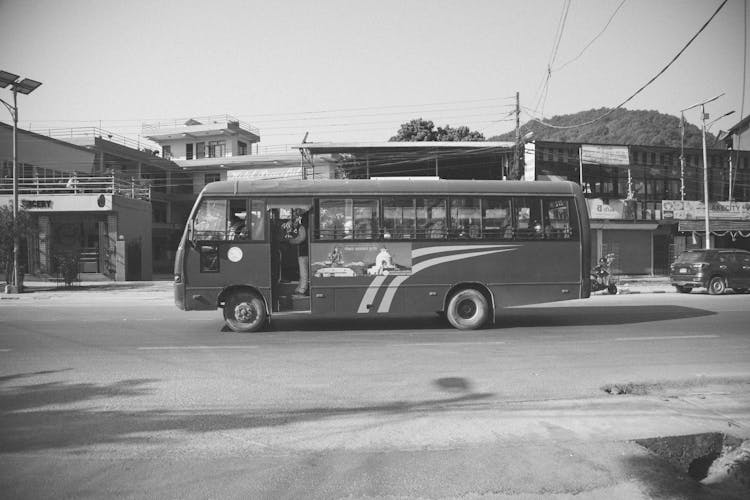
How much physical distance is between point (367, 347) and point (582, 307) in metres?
9.26

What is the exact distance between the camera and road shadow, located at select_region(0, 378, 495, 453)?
4.96m

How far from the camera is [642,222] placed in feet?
110

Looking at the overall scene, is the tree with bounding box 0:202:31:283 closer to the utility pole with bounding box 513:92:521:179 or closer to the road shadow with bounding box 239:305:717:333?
the road shadow with bounding box 239:305:717:333

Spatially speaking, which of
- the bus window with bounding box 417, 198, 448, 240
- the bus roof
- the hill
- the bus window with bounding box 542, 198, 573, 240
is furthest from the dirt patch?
the hill

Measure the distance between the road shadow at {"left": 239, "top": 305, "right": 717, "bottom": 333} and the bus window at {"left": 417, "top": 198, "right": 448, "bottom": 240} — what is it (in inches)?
84.0

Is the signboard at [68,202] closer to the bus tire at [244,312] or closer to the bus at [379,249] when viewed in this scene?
the bus at [379,249]

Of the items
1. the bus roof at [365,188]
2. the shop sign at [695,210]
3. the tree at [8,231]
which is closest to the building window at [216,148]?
the tree at [8,231]

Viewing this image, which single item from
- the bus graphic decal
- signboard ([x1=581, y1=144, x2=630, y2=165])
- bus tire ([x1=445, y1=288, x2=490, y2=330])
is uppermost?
signboard ([x1=581, y1=144, x2=630, y2=165])

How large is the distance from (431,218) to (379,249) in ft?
4.41

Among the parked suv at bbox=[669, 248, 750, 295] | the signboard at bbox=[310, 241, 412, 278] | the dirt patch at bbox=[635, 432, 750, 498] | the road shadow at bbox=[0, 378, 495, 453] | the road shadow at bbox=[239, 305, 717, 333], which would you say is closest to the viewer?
the dirt patch at bbox=[635, 432, 750, 498]

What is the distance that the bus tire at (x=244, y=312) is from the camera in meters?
11.2

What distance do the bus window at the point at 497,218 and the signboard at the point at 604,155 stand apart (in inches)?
906

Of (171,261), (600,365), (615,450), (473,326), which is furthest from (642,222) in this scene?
(171,261)

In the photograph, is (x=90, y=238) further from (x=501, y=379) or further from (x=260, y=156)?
(x=501, y=379)
